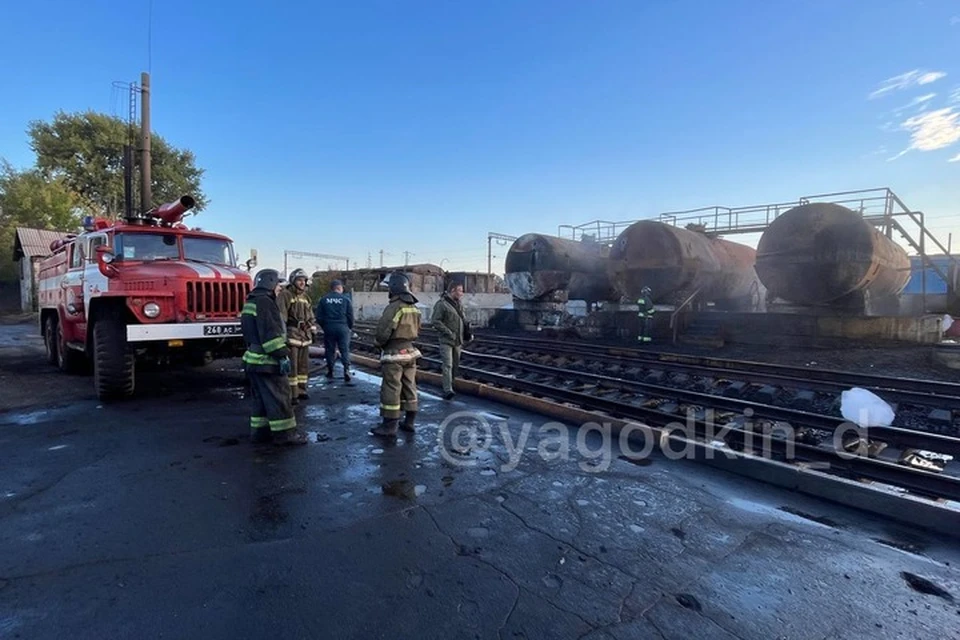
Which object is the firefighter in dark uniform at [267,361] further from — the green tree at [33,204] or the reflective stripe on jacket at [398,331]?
the green tree at [33,204]

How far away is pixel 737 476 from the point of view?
168 inches

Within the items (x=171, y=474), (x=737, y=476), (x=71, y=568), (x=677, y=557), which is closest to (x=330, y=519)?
(x=71, y=568)

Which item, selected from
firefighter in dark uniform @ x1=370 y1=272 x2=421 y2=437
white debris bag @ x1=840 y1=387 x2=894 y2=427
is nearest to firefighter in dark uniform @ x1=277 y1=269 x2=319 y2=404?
firefighter in dark uniform @ x1=370 y1=272 x2=421 y2=437

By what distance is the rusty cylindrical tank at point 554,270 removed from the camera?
734 inches

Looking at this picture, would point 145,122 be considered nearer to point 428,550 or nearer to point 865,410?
point 428,550

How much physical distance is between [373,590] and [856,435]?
18.0 feet

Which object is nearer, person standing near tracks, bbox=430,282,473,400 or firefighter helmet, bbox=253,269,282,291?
firefighter helmet, bbox=253,269,282,291

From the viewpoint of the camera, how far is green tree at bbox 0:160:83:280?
102ft

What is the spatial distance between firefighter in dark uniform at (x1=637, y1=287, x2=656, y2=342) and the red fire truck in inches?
433

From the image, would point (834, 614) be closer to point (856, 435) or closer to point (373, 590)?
point (373, 590)

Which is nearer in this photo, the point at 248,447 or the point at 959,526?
the point at 959,526

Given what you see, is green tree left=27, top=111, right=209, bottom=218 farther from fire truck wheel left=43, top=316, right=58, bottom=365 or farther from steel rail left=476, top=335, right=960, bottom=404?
steel rail left=476, top=335, right=960, bottom=404

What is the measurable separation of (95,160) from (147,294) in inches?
1514

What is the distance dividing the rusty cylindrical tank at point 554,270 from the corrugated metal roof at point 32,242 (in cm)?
2697
